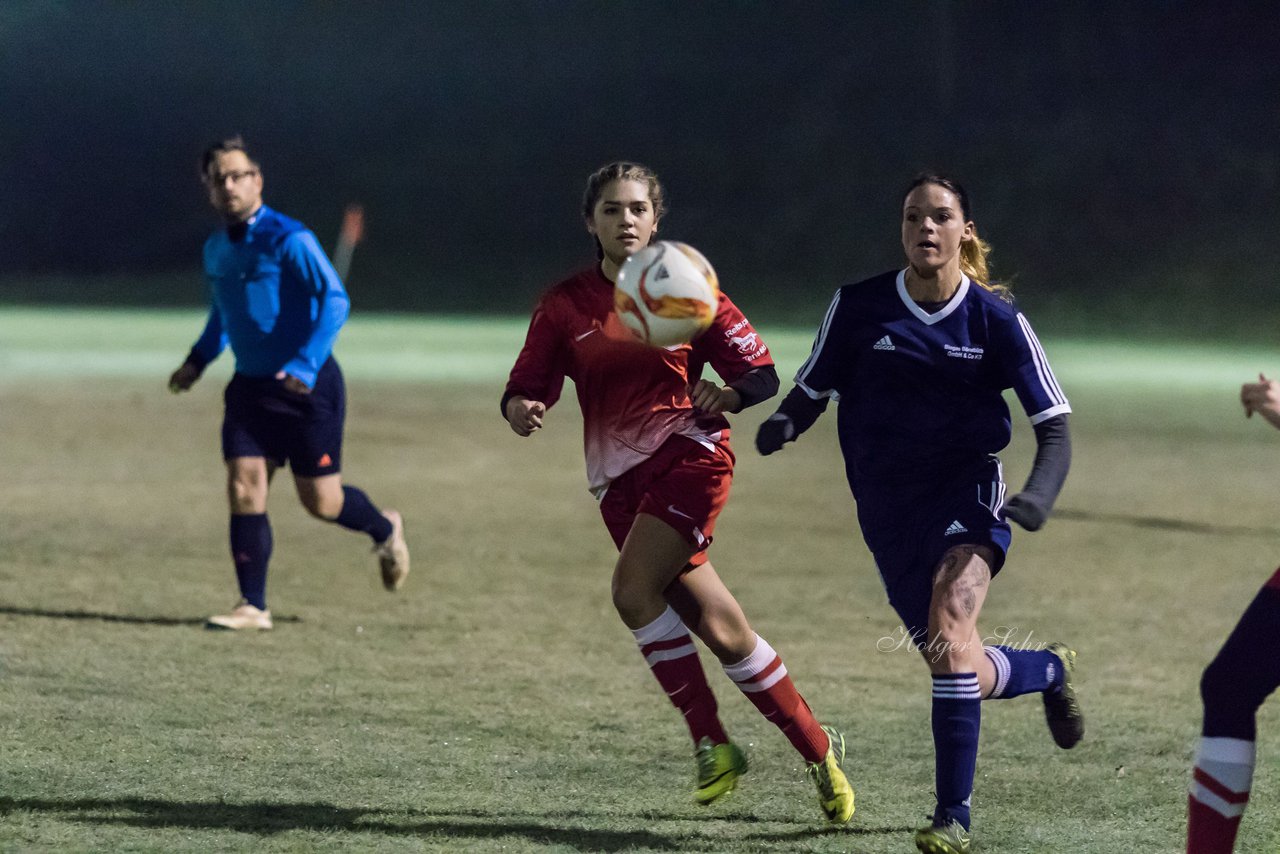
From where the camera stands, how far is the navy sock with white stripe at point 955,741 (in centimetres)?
481

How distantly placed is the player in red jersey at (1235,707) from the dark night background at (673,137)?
2699 cm

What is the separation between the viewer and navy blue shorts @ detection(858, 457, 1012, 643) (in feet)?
16.5

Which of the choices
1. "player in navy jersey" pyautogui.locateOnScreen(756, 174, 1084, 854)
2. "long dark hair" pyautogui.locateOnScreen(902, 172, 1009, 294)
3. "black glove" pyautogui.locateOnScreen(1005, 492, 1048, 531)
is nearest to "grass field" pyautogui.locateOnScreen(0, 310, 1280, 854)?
"player in navy jersey" pyautogui.locateOnScreen(756, 174, 1084, 854)

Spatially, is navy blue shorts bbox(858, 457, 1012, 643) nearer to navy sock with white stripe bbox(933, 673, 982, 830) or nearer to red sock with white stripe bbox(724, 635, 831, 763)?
navy sock with white stripe bbox(933, 673, 982, 830)

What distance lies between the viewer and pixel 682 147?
4147cm

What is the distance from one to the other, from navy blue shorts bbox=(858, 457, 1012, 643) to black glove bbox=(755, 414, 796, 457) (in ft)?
1.12

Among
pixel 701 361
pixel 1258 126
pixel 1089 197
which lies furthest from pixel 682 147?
pixel 701 361

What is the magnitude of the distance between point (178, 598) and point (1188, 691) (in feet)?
15.3

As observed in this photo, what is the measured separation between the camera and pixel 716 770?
516 centimetres

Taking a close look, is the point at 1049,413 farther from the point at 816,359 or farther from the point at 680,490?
the point at 680,490

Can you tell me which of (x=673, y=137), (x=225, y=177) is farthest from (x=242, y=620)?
(x=673, y=137)

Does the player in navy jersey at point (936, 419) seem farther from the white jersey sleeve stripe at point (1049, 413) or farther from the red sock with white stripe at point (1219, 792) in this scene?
the red sock with white stripe at point (1219, 792)

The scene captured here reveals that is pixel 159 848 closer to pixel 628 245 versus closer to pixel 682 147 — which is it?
pixel 628 245

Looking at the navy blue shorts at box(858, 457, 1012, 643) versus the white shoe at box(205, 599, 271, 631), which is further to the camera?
the white shoe at box(205, 599, 271, 631)
